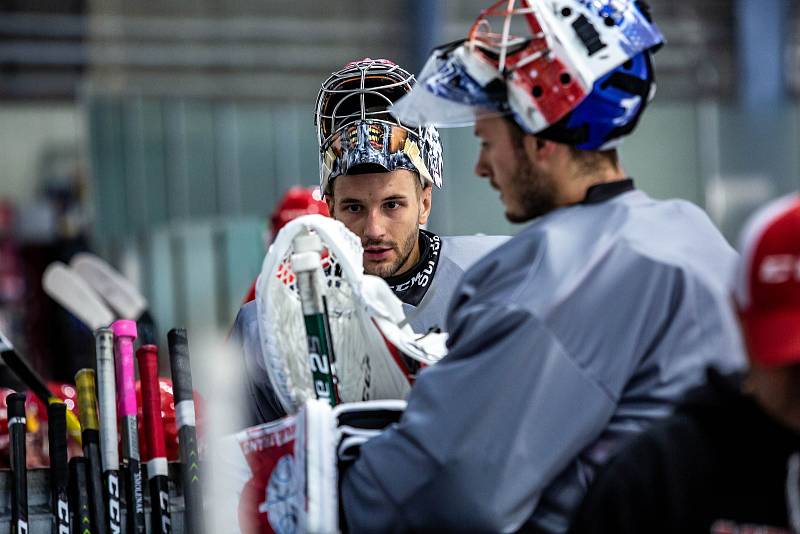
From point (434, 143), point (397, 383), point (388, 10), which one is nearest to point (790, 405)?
point (397, 383)

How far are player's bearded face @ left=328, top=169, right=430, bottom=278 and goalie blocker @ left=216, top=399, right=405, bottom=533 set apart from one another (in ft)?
2.92

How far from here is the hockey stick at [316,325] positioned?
249 centimetres

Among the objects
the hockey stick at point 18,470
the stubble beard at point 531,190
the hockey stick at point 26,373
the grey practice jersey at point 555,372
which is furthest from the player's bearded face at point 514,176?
the hockey stick at point 26,373

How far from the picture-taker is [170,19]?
16266mm

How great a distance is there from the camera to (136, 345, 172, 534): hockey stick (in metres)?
2.61

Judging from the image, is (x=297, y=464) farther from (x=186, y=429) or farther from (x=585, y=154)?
(x=585, y=154)

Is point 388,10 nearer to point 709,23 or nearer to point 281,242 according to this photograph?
point 709,23

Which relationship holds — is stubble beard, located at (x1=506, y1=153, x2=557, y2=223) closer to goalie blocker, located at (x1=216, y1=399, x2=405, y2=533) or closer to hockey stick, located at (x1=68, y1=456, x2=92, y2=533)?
goalie blocker, located at (x1=216, y1=399, x2=405, y2=533)

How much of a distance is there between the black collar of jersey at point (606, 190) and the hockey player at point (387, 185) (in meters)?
0.95

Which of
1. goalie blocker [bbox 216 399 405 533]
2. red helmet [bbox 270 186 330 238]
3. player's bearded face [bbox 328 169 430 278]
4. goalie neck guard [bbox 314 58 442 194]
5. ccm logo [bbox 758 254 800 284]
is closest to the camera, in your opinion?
ccm logo [bbox 758 254 800 284]

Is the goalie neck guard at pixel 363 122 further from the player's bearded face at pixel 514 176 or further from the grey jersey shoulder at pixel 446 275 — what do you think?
the player's bearded face at pixel 514 176

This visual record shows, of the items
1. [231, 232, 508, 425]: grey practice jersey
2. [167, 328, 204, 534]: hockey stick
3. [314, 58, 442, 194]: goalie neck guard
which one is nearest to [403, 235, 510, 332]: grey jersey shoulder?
[231, 232, 508, 425]: grey practice jersey

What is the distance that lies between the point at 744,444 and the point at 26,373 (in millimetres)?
1783

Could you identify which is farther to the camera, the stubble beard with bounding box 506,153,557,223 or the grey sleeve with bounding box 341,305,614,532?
the stubble beard with bounding box 506,153,557,223
